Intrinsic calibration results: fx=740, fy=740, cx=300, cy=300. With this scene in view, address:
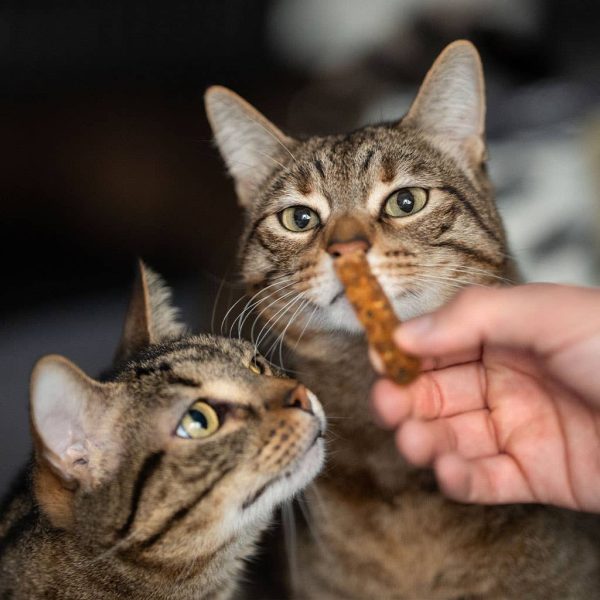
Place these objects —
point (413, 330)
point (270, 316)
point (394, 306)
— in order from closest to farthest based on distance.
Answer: point (413, 330), point (394, 306), point (270, 316)

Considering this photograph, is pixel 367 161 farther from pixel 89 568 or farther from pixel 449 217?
pixel 89 568

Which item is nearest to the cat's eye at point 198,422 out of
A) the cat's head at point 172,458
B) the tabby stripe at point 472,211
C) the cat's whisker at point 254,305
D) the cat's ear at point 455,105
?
the cat's head at point 172,458

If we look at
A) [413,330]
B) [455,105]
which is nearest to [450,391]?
[413,330]

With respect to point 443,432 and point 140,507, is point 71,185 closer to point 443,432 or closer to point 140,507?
point 140,507

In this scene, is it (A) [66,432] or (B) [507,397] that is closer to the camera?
(A) [66,432]

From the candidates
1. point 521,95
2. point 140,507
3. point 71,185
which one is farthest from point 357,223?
point 521,95

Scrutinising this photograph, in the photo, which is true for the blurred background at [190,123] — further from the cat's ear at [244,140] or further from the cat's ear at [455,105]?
the cat's ear at [455,105]
